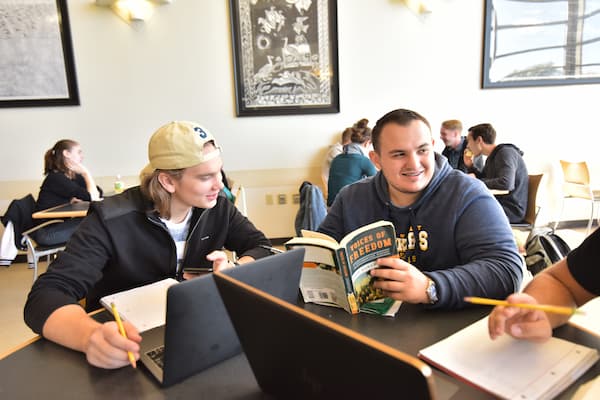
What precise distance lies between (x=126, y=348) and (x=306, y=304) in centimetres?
48

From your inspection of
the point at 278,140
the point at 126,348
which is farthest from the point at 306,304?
the point at 278,140

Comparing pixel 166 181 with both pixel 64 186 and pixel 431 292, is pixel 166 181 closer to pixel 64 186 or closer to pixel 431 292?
pixel 431 292

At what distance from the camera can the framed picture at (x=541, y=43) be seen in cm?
421

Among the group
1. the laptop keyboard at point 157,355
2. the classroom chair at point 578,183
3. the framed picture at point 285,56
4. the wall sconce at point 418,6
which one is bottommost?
the classroom chair at point 578,183

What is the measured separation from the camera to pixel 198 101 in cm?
412

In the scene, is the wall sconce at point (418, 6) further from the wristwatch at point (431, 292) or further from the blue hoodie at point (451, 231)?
the wristwatch at point (431, 292)

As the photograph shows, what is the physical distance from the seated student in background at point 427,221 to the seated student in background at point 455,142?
279 centimetres

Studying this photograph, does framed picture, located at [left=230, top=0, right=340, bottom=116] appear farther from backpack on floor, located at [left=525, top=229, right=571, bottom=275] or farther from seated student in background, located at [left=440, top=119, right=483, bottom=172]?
backpack on floor, located at [left=525, top=229, right=571, bottom=275]

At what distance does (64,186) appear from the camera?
3453 millimetres

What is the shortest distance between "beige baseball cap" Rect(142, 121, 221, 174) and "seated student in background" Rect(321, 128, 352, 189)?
Answer: 2755 millimetres

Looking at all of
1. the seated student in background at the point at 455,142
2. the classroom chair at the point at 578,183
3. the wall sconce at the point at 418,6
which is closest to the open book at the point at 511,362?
the seated student in background at the point at 455,142

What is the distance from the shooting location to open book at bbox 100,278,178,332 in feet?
3.39

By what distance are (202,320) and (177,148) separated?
2.33 feet

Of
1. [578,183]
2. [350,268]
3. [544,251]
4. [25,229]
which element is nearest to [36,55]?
[25,229]
